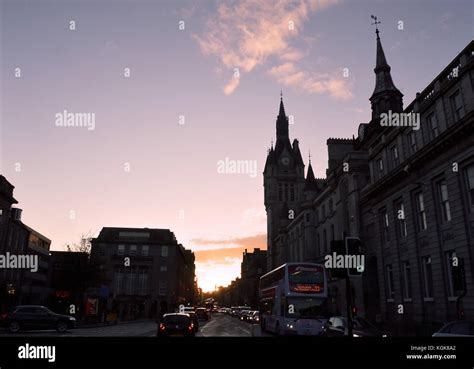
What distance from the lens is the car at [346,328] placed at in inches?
688

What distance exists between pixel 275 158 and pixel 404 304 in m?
75.4

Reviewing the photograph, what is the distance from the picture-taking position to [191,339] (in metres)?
3.18

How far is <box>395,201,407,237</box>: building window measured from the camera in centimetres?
2822

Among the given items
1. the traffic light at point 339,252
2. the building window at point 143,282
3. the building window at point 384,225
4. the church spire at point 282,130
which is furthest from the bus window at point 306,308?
the church spire at point 282,130

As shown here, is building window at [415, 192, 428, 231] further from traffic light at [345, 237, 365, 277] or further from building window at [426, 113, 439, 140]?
traffic light at [345, 237, 365, 277]

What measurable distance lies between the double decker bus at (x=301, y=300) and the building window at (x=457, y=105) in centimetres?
1181

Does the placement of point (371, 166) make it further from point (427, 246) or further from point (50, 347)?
point (50, 347)

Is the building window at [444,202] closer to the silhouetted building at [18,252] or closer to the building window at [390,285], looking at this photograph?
the building window at [390,285]

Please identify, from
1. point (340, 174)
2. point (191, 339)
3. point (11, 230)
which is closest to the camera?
point (191, 339)

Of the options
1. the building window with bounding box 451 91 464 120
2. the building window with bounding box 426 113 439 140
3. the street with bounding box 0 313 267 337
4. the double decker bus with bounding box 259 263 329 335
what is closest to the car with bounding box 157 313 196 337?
the street with bounding box 0 313 267 337

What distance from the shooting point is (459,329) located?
40.1 ft

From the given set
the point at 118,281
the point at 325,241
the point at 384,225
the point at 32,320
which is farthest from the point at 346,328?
the point at 118,281

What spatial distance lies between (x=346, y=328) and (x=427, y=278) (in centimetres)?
983

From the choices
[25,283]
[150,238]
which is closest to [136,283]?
[150,238]
